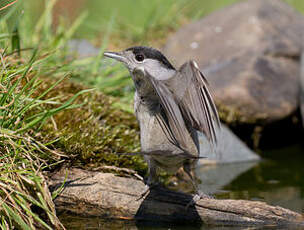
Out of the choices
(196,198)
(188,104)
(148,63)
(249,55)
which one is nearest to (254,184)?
(196,198)

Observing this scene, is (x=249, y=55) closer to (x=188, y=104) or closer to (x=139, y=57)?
(x=139, y=57)

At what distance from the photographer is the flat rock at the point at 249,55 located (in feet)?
24.1

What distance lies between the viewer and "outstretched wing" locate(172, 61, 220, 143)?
3.85 metres

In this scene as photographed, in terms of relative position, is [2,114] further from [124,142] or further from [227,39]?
[227,39]

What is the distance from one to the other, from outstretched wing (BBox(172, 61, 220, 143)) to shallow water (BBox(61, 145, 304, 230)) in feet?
2.83

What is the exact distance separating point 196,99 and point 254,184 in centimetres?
216

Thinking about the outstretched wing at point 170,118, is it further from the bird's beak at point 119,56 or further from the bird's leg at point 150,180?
the bird's beak at point 119,56

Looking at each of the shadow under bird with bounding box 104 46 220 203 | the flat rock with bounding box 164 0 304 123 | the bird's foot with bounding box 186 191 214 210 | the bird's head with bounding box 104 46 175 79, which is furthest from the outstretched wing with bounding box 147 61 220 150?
the flat rock with bounding box 164 0 304 123

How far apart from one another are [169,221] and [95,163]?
93 centimetres

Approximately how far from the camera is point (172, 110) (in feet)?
12.2

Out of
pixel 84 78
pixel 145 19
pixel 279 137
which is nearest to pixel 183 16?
pixel 145 19

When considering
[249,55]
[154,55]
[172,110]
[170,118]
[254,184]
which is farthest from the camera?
[249,55]

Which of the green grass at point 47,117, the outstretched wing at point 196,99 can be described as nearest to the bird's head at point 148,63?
the outstretched wing at point 196,99

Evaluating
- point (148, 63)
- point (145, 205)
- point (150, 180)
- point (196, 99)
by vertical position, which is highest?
point (148, 63)
